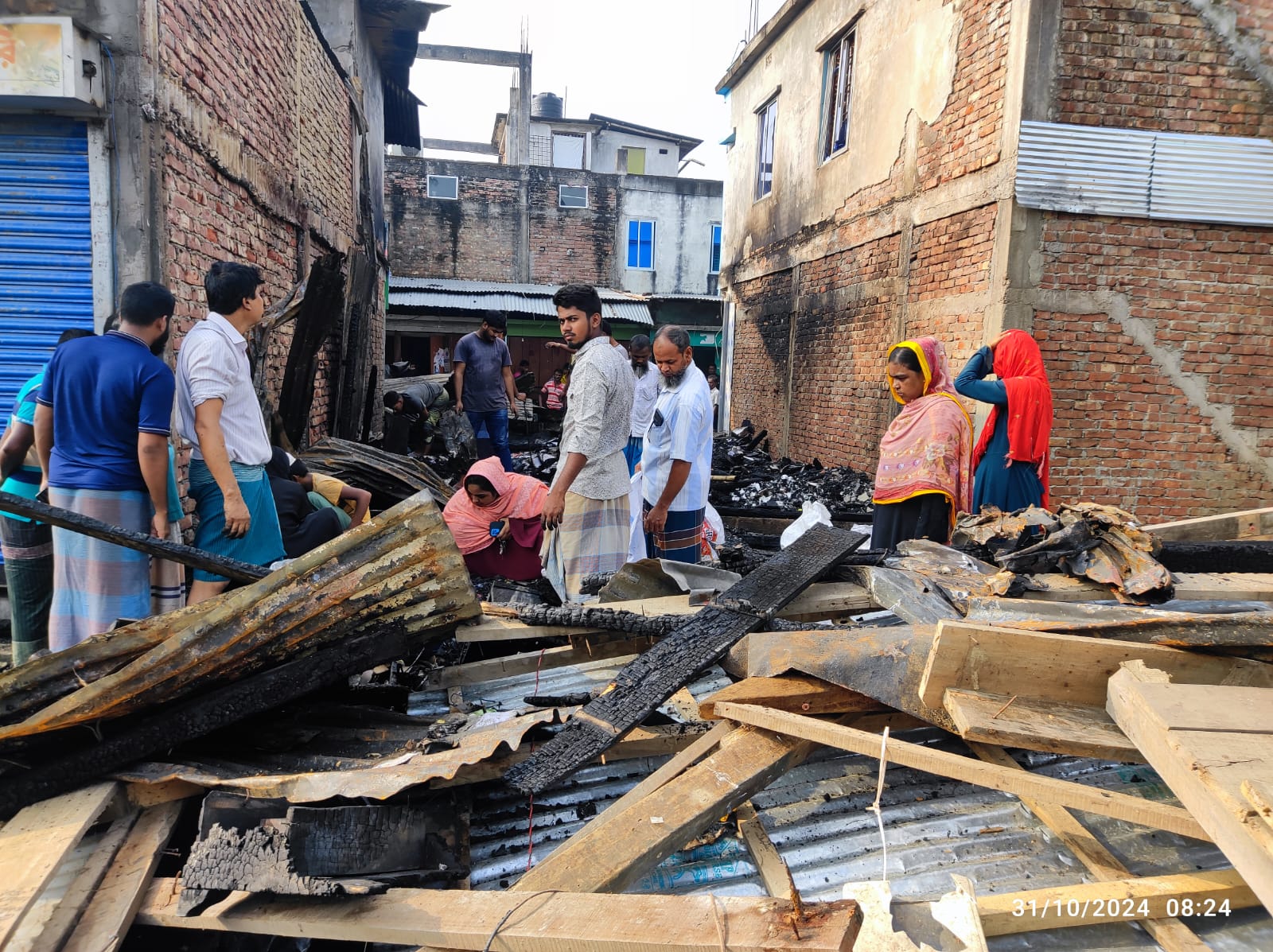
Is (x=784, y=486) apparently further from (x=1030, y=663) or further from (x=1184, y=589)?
(x=1030, y=663)

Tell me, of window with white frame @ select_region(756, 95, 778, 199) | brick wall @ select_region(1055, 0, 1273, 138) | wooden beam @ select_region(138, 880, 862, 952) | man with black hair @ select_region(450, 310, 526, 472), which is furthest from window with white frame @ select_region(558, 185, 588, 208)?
wooden beam @ select_region(138, 880, 862, 952)

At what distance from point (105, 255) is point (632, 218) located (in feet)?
67.7

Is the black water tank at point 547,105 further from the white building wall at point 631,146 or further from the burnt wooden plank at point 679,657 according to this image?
the burnt wooden plank at point 679,657

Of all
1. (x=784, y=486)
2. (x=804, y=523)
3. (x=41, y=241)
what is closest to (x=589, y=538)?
(x=804, y=523)

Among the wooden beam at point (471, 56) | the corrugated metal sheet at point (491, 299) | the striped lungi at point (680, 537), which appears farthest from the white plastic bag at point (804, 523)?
the wooden beam at point (471, 56)

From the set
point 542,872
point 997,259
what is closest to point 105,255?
point 542,872

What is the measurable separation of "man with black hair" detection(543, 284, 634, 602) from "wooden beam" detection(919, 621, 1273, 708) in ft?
6.00

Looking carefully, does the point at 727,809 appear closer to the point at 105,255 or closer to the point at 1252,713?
the point at 1252,713

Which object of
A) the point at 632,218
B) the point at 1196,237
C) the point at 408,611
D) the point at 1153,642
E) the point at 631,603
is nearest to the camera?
the point at 1153,642

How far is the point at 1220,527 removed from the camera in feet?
12.8

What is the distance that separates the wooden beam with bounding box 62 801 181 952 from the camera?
1487 mm

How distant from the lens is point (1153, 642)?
200 centimetres

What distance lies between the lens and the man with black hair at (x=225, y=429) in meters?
3.14

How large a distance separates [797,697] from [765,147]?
12097 mm
